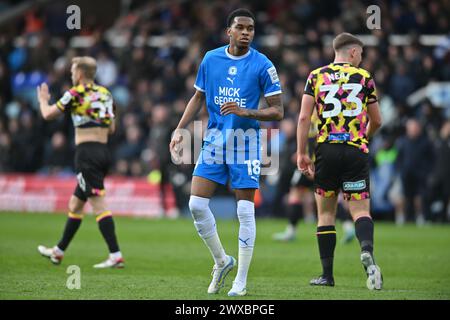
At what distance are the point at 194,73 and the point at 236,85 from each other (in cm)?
1695

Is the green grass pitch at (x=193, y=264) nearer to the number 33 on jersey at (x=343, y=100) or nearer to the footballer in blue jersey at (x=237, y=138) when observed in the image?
the footballer in blue jersey at (x=237, y=138)

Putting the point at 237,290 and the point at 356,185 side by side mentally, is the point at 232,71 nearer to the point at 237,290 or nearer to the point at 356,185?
the point at 356,185

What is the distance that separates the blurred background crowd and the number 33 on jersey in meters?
8.88

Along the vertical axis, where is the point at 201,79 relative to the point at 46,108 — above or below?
above

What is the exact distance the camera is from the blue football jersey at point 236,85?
972 cm

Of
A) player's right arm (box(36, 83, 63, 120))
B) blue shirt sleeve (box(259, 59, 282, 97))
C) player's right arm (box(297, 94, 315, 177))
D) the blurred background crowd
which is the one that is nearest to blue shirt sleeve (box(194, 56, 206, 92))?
blue shirt sleeve (box(259, 59, 282, 97))

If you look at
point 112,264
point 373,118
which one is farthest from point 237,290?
point 112,264

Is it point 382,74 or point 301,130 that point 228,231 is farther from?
point 301,130

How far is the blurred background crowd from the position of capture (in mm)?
23312

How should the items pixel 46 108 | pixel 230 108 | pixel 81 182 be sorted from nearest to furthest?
pixel 230 108, pixel 46 108, pixel 81 182

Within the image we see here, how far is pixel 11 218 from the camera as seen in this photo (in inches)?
870

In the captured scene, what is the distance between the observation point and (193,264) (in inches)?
517

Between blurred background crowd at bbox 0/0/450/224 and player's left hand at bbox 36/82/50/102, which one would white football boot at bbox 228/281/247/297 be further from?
blurred background crowd at bbox 0/0/450/224

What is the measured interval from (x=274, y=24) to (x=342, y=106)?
18.1m
